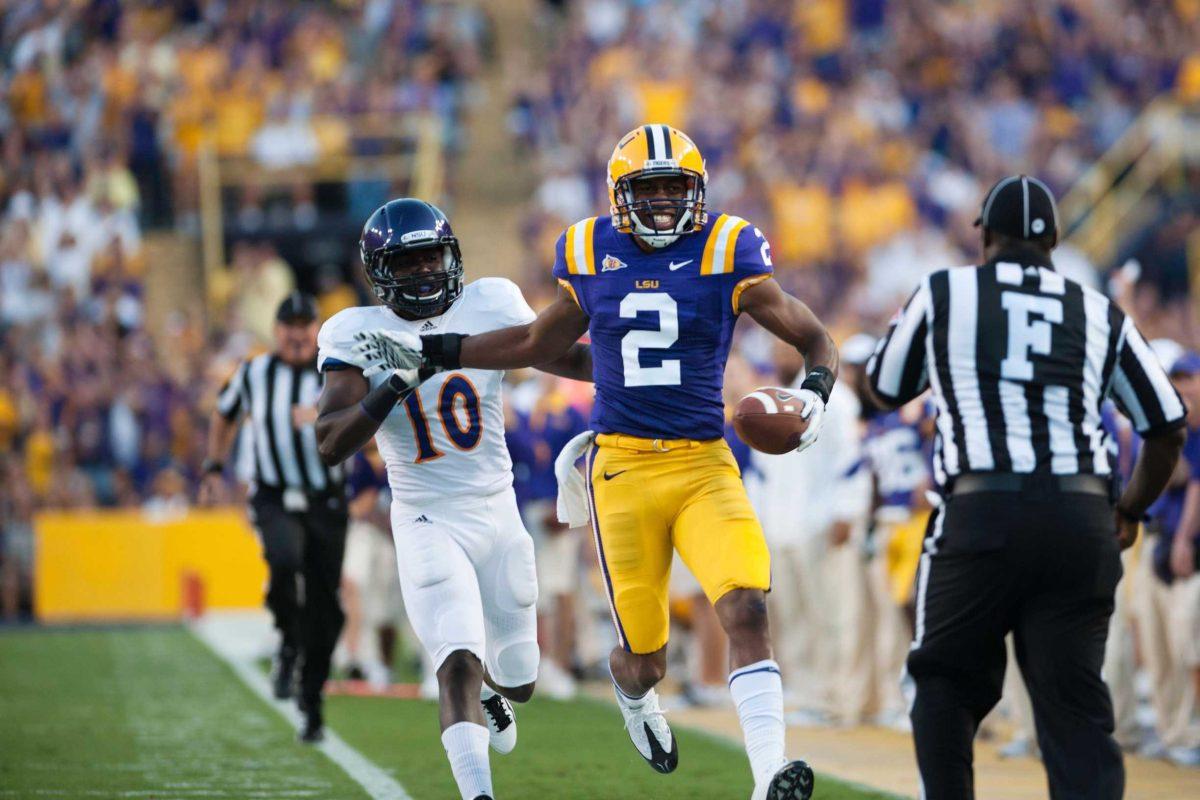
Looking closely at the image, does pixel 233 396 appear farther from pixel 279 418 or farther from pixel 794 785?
pixel 794 785

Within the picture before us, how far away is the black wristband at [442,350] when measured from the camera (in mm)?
5328

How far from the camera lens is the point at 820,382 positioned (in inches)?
203

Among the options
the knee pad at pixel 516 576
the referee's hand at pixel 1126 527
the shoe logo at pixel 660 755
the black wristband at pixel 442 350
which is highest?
the black wristband at pixel 442 350

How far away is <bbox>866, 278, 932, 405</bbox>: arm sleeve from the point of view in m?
4.42

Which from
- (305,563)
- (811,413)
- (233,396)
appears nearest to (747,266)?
(811,413)

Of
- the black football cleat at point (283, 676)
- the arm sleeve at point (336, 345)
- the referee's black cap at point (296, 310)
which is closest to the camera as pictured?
the arm sleeve at point (336, 345)

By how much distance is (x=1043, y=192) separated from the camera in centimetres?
448

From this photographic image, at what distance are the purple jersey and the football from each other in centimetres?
27

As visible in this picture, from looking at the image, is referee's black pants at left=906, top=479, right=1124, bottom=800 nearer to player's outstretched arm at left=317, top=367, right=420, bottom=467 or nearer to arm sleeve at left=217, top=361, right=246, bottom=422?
player's outstretched arm at left=317, top=367, right=420, bottom=467

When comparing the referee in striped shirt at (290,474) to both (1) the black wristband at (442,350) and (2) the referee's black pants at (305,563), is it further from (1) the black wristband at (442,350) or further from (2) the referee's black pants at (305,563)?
(1) the black wristband at (442,350)

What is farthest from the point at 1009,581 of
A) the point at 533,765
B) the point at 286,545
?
the point at 286,545

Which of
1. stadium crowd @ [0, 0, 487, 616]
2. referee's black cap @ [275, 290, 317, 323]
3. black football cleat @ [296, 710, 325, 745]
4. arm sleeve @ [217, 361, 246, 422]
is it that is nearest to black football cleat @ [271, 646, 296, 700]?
arm sleeve @ [217, 361, 246, 422]

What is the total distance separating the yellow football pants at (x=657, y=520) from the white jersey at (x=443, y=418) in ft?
1.14

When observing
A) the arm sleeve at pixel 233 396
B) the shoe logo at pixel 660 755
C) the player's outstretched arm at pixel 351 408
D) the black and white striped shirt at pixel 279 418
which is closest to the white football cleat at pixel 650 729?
the shoe logo at pixel 660 755
